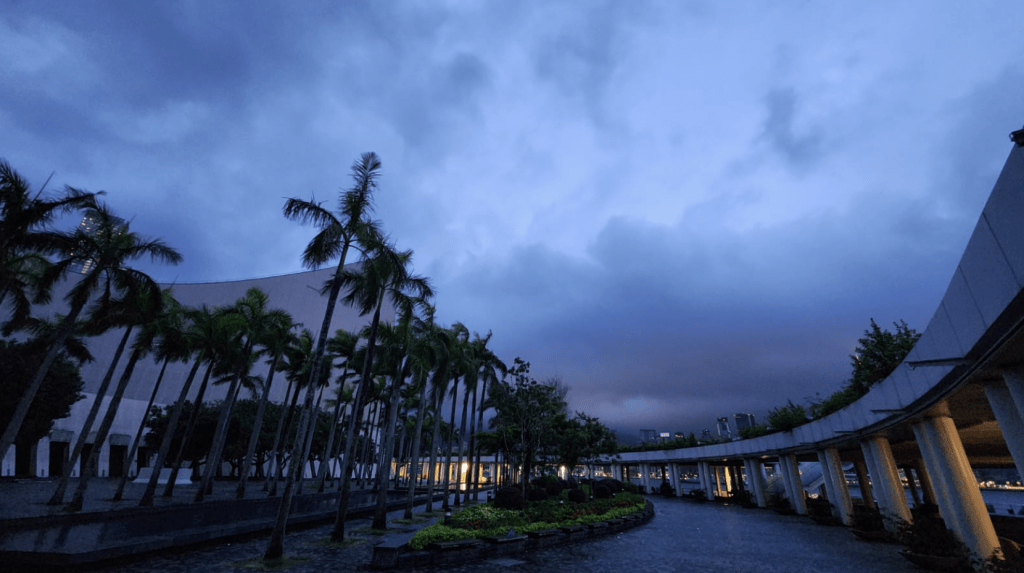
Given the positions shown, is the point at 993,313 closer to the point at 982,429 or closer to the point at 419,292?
the point at 419,292

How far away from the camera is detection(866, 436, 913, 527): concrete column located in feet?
59.3

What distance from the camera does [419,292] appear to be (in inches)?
756

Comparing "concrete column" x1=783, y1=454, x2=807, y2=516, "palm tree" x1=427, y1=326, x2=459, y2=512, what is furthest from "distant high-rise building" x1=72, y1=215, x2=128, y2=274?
"concrete column" x1=783, y1=454, x2=807, y2=516

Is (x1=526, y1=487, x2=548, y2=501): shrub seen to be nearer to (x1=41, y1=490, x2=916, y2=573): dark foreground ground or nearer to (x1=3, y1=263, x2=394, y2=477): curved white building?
(x1=41, y1=490, x2=916, y2=573): dark foreground ground

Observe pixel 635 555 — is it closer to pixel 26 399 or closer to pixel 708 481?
pixel 26 399

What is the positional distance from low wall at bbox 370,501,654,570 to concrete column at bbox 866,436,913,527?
40.9 feet

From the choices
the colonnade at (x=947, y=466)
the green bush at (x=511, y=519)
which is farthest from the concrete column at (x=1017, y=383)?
the green bush at (x=511, y=519)

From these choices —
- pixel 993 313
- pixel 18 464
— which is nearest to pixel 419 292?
pixel 993 313

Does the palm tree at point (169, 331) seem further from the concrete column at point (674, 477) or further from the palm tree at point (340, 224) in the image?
the concrete column at point (674, 477)

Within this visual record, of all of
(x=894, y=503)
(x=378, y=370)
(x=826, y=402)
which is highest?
(x=378, y=370)

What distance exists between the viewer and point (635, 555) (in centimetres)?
1476

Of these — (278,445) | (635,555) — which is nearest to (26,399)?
(635,555)

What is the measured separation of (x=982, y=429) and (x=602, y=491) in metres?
20.5

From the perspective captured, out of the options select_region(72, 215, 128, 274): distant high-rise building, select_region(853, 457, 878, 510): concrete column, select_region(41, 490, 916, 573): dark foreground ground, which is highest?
select_region(72, 215, 128, 274): distant high-rise building
